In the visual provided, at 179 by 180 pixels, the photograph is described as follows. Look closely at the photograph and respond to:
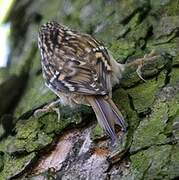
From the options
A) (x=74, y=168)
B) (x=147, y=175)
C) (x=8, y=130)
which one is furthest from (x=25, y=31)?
(x=147, y=175)

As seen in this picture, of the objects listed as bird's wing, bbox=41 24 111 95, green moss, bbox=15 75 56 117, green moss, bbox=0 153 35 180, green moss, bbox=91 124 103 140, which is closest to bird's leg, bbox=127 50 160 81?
bird's wing, bbox=41 24 111 95

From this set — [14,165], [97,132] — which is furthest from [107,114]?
[14,165]

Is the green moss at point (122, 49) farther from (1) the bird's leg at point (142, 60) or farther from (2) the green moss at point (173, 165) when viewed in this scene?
(2) the green moss at point (173, 165)

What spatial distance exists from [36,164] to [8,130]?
1.33ft

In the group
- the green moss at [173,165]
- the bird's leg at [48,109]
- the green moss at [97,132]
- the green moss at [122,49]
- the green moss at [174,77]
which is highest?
the green moss at [122,49]

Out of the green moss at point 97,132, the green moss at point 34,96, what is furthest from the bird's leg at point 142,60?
the green moss at point 34,96

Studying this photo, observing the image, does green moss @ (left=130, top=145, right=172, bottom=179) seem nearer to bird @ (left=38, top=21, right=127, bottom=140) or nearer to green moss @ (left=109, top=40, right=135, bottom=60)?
bird @ (left=38, top=21, right=127, bottom=140)

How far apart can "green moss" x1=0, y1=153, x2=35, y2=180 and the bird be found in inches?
13.6

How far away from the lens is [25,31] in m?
3.57

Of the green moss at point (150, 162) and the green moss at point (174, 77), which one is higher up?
the green moss at point (174, 77)

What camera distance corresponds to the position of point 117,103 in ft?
8.28

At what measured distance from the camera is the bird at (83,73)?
244 cm

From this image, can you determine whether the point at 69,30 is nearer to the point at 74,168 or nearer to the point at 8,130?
the point at 8,130

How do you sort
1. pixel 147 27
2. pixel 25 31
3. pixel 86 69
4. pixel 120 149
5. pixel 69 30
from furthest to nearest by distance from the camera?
1. pixel 25 31
2. pixel 69 30
3. pixel 147 27
4. pixel 86 69
5. pixel 120 149
